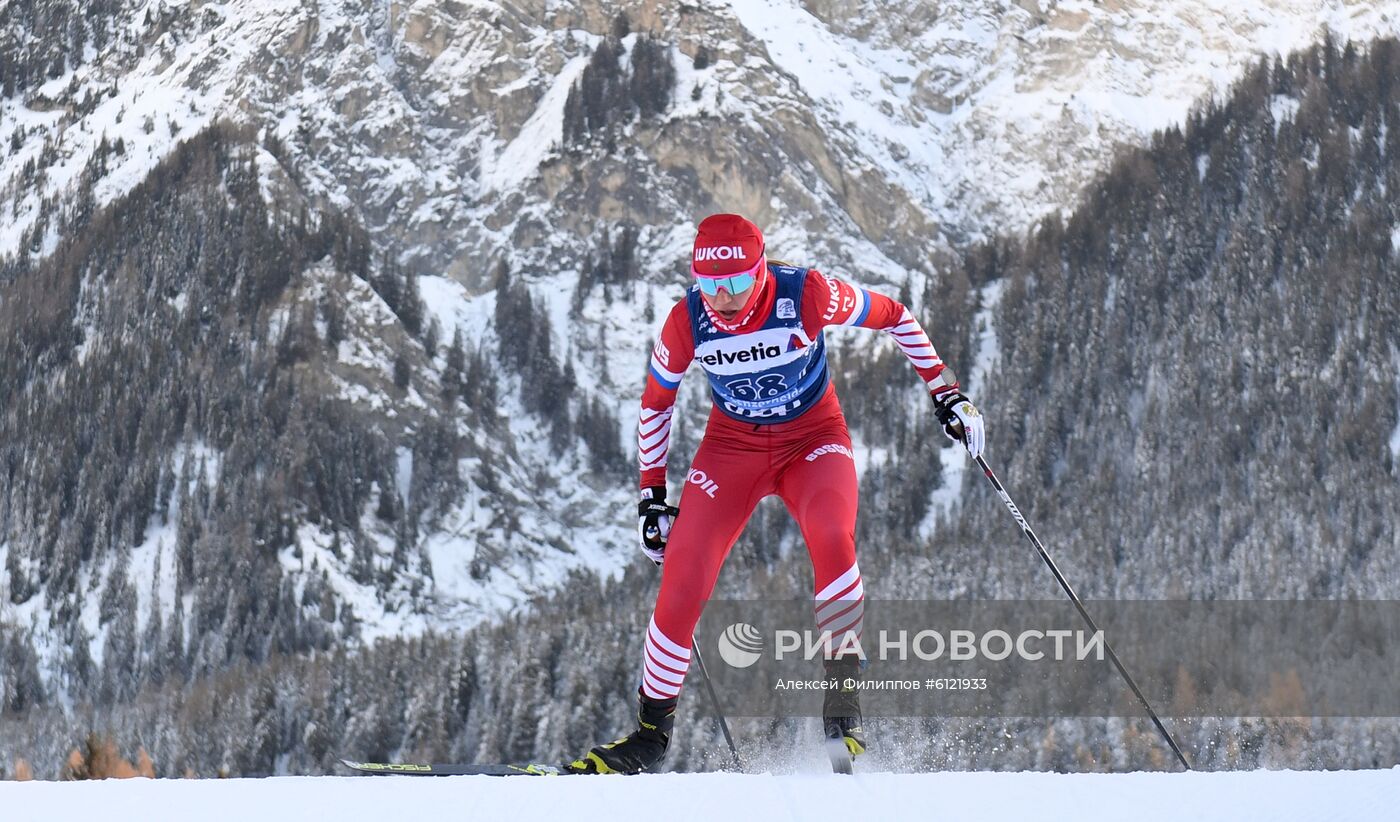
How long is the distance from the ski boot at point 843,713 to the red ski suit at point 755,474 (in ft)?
0.52

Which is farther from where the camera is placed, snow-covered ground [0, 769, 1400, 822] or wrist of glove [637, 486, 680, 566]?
wrist of glove [637, 486, 680, 566]

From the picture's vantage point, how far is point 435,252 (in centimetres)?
16725

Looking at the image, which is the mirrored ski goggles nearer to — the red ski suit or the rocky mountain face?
the red ski suit

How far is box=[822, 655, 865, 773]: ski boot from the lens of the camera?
611 cm

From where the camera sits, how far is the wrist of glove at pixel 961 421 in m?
7.34

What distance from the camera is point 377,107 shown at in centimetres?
18150

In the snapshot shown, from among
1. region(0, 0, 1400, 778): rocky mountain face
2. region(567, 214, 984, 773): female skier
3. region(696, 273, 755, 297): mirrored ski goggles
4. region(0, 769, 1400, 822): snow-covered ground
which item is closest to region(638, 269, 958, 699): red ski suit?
region(567, 214, 984, 773): female skier

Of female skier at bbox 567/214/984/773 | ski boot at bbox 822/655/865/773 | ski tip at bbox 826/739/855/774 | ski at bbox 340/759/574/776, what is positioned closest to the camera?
ski tip at bbox 826/739/855/774

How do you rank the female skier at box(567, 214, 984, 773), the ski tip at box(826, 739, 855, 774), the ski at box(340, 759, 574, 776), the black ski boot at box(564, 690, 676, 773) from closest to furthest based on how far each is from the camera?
the ski tip at box(826, 739, 855, 774) < the black ski boot at box(564, 690, 676, 773) < the female skier at box(567, 214, 984, 773) < the ski at box(340, 759, 574, 776)

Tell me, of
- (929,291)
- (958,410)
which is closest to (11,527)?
(929,291)

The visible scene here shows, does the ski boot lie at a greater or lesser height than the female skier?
lesser

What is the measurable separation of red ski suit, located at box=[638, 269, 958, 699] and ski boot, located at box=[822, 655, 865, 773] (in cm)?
16

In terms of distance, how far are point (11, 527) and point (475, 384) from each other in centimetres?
4505

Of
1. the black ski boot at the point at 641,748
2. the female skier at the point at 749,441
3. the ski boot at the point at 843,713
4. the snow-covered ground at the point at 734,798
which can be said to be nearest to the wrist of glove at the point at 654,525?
the female skier at the point at 749,441
